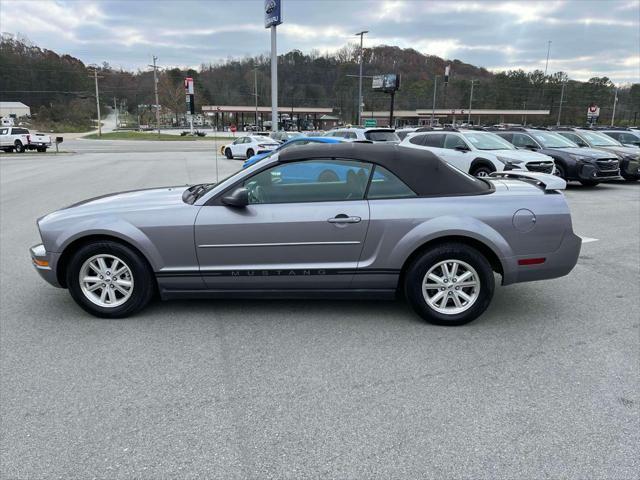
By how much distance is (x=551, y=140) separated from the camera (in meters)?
15.2

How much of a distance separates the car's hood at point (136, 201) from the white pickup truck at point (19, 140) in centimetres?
3440

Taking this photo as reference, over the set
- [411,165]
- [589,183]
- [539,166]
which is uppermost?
[411,165]

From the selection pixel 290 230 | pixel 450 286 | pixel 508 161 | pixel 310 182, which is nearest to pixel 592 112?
pixel 508 161

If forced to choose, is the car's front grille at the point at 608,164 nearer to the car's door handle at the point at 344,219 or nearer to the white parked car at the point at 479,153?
the white parked car at the point at 479,153

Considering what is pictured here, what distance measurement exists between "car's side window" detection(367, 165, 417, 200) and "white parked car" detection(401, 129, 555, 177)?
25.5ft

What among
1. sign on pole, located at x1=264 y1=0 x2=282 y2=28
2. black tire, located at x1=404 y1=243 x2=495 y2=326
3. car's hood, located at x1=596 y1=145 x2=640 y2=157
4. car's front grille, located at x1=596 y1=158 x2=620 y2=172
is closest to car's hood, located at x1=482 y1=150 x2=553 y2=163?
car's front grille, located at x1=596 y1=158 x2=620 y2=172

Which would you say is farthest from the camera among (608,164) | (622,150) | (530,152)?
(622,150)

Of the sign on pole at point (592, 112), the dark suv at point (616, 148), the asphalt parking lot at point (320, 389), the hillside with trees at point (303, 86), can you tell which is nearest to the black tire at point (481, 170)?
the dark suv at point (616, 148)

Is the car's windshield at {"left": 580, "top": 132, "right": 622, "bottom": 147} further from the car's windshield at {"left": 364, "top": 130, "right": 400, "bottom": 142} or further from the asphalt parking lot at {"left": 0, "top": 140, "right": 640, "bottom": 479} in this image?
the asphalt parking lot at {"left": 0, "top": 140, "right": 640, "bottom": 479}

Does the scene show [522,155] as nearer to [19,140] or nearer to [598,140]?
[598,140]

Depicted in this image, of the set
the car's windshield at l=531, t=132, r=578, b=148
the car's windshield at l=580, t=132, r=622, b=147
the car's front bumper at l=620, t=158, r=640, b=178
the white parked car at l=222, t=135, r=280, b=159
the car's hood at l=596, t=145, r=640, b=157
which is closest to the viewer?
the car's windshield at l=531, t=132, r=578, b=148

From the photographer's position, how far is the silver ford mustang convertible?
4094 mm

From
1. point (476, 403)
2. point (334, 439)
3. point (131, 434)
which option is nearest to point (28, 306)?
point (131, 434)

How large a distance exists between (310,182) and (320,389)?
1.84 m
